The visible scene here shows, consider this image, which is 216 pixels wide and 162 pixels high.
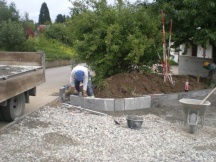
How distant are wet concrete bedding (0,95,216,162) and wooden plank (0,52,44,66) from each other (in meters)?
1.46

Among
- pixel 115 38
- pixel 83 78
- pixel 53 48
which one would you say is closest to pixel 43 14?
pixel 53 48

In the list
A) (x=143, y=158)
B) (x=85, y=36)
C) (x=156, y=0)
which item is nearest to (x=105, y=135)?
(x=143, y=158)

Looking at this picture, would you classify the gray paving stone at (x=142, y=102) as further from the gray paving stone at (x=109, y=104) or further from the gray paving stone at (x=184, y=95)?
the gray paving stone at (x=184, y=95)

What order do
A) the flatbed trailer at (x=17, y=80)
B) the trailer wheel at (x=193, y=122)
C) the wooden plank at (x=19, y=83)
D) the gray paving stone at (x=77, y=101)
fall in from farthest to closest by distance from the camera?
the gray paving stone at (x=77, y=101) → the trailer wheel at (x=193, y=122) → the flatbed trailer at (x=17, y=80) → the wooden plank at (x=19, y=83)

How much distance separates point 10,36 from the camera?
21.4 m

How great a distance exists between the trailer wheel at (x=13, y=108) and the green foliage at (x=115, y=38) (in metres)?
3.17

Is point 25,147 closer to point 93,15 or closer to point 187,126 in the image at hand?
point 187,126

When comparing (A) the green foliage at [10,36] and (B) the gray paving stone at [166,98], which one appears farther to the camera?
(A) the green foliage at [10,36]

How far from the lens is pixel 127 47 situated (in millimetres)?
10398

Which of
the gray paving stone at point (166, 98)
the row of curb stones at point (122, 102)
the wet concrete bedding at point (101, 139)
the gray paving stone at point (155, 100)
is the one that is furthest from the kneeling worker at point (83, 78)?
the gray paving stone at point (166, 98)

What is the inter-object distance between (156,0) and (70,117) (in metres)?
7.03

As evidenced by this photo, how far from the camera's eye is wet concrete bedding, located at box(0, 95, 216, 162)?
5684 mm

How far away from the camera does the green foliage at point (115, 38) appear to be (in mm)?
10398

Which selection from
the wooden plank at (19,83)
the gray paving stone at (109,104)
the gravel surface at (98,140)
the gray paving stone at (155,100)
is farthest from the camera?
the gray paving stone at (155,100)
